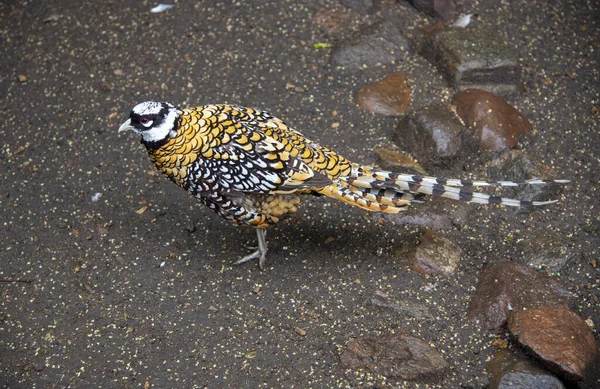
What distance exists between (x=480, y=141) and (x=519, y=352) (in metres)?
1.93

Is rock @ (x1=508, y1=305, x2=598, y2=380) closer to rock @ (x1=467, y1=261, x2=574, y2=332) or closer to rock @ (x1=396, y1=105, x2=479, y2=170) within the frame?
rock @ (x1=467, y1=261, x2=574, y2=332)

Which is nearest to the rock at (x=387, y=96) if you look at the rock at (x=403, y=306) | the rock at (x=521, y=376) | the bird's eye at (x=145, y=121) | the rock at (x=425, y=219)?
the rock at (x=425, y=219)

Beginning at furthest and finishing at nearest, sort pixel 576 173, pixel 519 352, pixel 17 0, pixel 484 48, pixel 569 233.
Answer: pixel 17 0, pixel 484 48, pixel 576 173, pixel 569 233, pixel 519 352

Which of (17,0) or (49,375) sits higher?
(17,0)

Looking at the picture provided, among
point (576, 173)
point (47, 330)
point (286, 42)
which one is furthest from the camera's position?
point (286, 42)

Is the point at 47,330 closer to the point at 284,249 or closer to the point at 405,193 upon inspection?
the point at 284,249

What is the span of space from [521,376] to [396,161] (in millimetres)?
2082

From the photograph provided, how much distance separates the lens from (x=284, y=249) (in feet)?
17.1

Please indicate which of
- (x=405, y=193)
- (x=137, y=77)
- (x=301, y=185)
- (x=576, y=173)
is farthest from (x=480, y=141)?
(x=137, y=77)

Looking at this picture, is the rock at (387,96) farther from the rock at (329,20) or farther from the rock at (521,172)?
the rock at (521,172)

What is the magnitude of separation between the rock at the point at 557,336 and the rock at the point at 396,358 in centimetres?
54

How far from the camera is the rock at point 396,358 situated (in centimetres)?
420

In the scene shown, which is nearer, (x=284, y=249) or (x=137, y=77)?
(x=284, y=249)

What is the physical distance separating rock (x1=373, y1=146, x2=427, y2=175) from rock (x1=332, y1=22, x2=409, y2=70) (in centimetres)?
107
